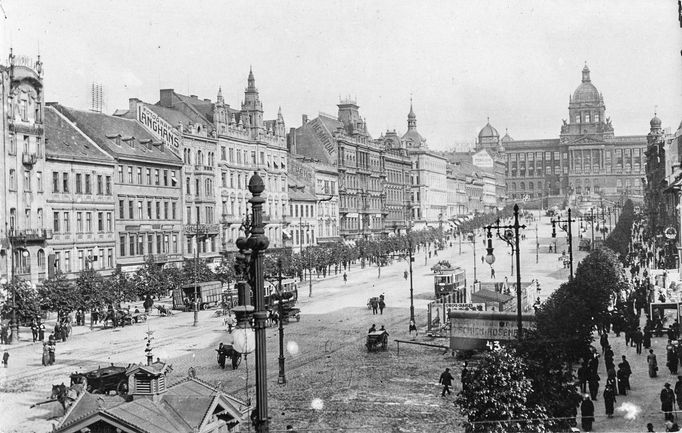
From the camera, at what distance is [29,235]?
54.5 meters

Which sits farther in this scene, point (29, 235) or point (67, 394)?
point (29, 235)

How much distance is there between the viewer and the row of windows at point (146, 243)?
66.2m

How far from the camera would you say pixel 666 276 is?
44500mm

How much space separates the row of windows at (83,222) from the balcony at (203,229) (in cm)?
942

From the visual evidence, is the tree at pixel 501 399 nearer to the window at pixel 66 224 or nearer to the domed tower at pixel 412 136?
the window at pixel 66 224

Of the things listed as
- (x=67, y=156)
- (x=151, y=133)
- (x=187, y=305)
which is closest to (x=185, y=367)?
(x=187, y=305)

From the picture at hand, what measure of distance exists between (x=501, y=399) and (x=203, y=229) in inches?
2331

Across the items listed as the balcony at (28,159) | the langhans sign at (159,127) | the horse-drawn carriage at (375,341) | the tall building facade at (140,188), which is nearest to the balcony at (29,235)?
the balcony at (28,159)

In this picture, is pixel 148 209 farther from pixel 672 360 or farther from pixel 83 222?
pixel 672 360

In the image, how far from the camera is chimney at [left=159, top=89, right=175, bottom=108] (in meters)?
79.2

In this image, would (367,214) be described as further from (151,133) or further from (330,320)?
(330,320)

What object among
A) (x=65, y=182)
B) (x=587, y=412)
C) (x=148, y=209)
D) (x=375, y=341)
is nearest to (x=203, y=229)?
(x=148, y=209)

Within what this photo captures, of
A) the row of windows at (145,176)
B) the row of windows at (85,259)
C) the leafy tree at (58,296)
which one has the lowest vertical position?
the leafy tree at (58,296)

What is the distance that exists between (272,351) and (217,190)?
42.4 meters
